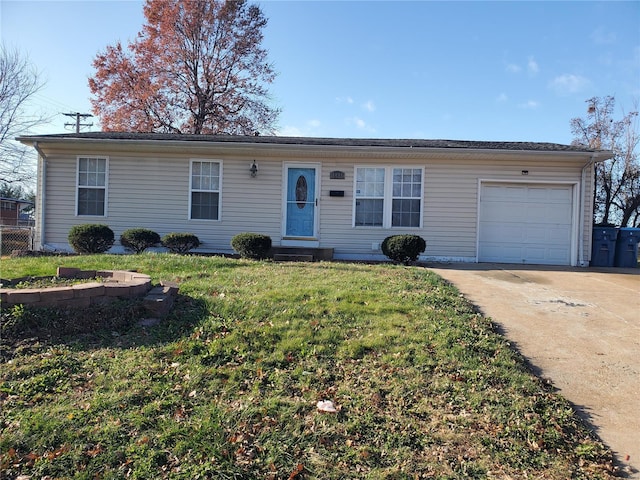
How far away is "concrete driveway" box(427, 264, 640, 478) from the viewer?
9.73ft

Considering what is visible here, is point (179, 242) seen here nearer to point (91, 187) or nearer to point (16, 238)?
point (91, 187)

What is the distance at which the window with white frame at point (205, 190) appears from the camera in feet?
35.9

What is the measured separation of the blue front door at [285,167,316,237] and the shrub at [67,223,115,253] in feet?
14.7

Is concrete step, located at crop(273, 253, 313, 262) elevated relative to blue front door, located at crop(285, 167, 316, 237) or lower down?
lower down

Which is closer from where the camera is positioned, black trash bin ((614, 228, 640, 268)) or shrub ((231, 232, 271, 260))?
shrub ((231, 232, 271, 260))

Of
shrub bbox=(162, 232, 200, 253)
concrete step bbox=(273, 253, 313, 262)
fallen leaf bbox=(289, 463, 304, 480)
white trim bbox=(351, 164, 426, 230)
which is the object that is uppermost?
white trim bbox=(351, 164, 426, 230)

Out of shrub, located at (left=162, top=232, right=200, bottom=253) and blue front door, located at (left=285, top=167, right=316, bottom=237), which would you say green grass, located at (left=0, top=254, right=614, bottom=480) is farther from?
blue front door, located at (left=285, top=167, right=316, bottom=237)

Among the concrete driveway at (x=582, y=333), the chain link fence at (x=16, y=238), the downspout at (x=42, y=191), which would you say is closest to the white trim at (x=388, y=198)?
the concrete driveway at (x=582, y=333)

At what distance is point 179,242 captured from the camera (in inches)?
398

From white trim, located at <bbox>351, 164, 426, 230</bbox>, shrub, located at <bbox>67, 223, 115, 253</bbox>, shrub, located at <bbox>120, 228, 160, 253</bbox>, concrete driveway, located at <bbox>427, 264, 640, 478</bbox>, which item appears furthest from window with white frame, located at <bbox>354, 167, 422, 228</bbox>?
shrub, located at <bbox>67, 223, 115, 253</bbox>

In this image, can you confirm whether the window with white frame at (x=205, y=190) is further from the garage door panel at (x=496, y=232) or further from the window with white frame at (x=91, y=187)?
the garage door panel at (x=496, y=232)

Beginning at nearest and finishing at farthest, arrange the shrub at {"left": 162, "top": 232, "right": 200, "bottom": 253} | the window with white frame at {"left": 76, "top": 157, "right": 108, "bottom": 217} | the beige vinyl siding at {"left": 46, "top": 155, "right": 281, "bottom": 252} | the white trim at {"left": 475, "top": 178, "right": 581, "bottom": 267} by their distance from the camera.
Answer: the shrub at {"left": 162, "top": 232, "right": 200, "bottom": 253}
the white trim at {"left": 475, "top": 178, "right": 581, "bottom": 267}
the beige vinyl siding at {"left": 46, "top": 155, "right": 281, "bottom": 252}
the window with white frame at {"left": 76, "top": 157, "right": 108, "bottom": 217}

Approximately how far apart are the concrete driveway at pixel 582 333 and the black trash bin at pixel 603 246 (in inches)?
97.3

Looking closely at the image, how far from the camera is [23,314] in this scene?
379 centimetres
